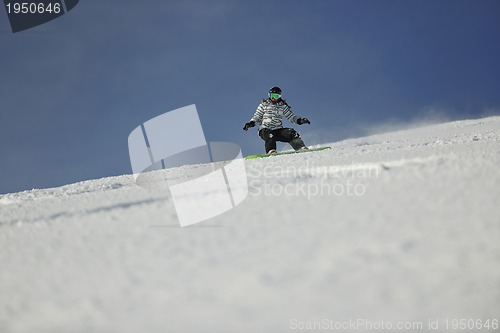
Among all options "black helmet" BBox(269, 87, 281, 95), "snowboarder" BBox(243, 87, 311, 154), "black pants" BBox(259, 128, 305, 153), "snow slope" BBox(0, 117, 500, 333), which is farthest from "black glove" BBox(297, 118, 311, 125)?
"snow slope" BBox(0, 117, 500, 333)

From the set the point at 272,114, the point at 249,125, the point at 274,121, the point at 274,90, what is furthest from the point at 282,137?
the point at 274,90

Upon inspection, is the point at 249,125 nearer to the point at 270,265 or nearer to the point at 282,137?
the point at 282,137

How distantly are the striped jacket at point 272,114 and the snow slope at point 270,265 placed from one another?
529 cm

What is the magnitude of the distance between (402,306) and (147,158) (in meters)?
2.31

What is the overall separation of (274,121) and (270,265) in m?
5.94

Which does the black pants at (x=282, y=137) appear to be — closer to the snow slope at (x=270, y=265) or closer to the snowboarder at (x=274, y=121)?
the snowboarder at (x=274, y=121)

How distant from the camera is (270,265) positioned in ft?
3.08

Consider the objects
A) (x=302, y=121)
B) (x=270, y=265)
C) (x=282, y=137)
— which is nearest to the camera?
(x=270, y=265)

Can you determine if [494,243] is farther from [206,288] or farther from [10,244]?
[10,244]

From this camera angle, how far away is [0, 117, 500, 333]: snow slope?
0.78 metres

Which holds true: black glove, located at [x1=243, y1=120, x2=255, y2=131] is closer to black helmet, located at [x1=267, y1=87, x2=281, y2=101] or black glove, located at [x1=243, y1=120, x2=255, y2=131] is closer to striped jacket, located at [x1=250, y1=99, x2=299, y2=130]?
striped jacket, located at [x1=250, y1=99, x2=299, y2=130]

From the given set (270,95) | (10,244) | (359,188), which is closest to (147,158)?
(10,244)

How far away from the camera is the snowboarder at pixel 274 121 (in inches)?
262

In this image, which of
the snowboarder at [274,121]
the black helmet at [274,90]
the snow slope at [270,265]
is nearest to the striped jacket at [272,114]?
the snowboarder at [274,121]
